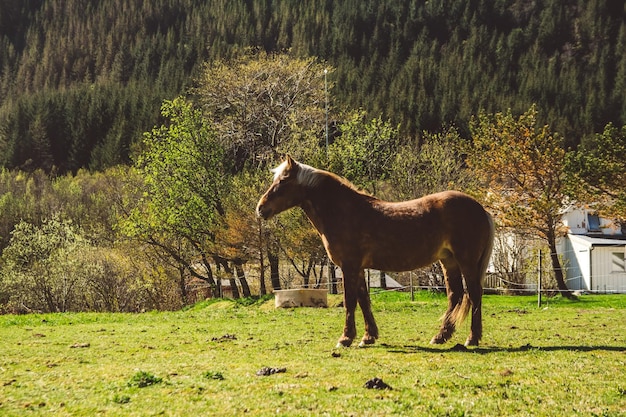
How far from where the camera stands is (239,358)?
1009 centimetres

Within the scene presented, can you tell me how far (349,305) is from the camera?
1130 cm

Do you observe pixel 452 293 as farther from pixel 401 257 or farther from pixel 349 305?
pixel 349 305

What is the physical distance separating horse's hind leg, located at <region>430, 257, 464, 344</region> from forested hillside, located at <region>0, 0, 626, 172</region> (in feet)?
301

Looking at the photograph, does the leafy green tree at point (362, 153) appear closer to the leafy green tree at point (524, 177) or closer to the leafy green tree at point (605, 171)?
the leafy green tree at point (524, 177)

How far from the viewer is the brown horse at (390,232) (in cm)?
1087

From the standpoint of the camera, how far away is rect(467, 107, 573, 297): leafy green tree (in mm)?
34719

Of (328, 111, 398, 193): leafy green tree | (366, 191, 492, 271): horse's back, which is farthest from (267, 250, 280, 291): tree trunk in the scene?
(366, 191, 492, 271): horse's back

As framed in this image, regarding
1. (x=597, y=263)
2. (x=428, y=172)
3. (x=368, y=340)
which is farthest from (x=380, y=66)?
(x=368, y=340)

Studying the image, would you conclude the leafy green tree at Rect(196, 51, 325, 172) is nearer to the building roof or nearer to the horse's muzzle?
the building roof

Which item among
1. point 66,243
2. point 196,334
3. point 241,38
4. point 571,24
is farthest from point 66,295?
point 571,24

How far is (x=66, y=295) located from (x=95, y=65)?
164 meters

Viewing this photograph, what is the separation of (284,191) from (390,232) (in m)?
1.98

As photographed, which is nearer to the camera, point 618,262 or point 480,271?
point 480,271

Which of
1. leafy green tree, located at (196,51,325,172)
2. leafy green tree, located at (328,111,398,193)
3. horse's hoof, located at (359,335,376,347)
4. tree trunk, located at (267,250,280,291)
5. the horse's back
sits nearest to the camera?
the horse's back
